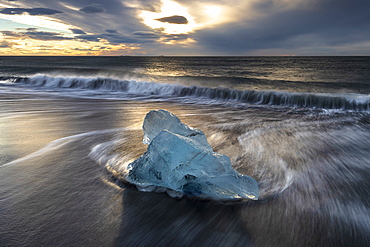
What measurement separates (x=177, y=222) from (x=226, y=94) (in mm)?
11408

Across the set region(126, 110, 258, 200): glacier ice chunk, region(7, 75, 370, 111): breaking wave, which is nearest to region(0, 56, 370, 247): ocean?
region(126, 110, 258, 200): glacier ice chunk

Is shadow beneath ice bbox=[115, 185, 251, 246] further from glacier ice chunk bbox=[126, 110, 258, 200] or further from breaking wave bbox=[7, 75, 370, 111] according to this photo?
breaking wave bbox=[7, 75, 370, 111]

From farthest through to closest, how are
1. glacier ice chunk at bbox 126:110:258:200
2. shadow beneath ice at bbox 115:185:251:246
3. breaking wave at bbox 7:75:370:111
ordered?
breaking wave at bbox 7:75:370:111
glacier ice chunk at bbox 126:110:258:200
shadow beneath ice at bbox 115:185:251:246

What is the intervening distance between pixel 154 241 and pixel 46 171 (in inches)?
83.1

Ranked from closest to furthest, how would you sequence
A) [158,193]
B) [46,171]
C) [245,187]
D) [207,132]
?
[245,187], [158,193], [46,171], [207,132]

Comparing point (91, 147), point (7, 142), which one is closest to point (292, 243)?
point (91, 147)

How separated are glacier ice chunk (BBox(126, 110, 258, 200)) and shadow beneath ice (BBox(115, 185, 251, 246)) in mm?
140

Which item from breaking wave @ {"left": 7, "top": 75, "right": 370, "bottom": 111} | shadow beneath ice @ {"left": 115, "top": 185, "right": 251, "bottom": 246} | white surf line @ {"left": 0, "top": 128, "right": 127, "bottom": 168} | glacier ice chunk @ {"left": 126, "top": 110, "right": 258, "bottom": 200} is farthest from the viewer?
breaking wave @ {"left": 7, "top": 75, "right": 370, "bottom": 111}

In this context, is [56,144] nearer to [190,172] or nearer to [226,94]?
[190,172]

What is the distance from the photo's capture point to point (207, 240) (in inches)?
80.9

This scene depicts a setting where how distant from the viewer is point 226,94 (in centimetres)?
1308

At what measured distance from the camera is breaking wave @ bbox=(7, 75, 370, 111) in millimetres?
10352

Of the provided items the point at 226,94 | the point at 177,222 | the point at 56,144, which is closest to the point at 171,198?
the point at 177,222

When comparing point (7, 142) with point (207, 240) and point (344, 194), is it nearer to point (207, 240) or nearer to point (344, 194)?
point (207, 240)
